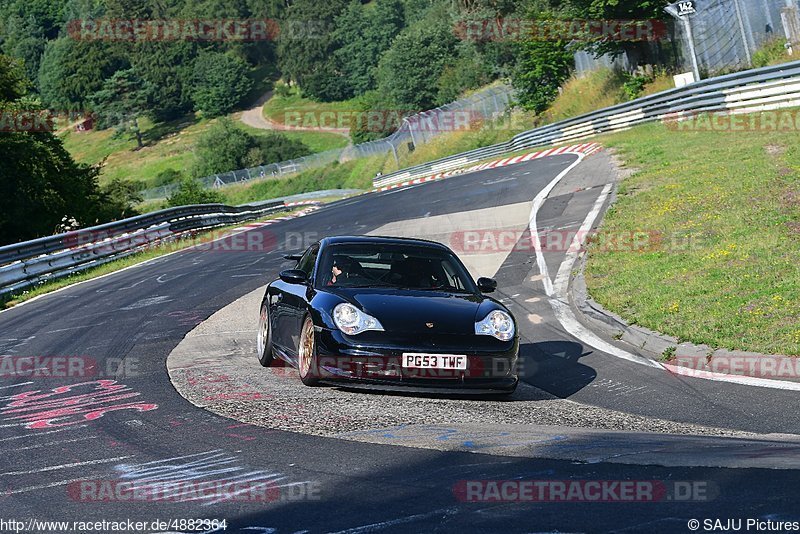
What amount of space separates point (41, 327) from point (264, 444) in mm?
9414

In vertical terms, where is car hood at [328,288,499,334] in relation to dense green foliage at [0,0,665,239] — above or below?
below

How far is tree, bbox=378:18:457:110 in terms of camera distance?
9169 centimetres

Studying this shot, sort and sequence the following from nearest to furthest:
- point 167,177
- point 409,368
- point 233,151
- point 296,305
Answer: point 409,368 < point 296,305 < point 233,151 < point 167,177

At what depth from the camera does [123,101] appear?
138125 mm

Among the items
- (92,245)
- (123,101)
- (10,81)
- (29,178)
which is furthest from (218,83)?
(92,245)

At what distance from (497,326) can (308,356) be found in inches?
66.1

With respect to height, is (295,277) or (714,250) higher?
(295,277)

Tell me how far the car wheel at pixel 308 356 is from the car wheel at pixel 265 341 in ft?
4.34

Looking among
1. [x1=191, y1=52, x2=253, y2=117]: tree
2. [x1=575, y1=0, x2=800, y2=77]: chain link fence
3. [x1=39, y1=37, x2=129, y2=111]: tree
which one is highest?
[x1=39, y1=37, x2=129, y2=111]: tree

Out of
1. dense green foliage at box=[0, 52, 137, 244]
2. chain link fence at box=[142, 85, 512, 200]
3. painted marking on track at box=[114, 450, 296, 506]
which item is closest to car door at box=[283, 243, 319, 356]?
painted marking on track at box=[114, 450, 296, 506]

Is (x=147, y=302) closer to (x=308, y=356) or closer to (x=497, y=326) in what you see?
(x=308, y=356)

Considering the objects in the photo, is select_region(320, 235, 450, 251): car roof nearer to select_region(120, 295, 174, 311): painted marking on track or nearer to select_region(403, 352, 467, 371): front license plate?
select_region(403, 352, 467, 371): front license plate

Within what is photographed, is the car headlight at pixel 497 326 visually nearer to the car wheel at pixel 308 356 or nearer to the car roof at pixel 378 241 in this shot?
the car wheel at pixel 308 356

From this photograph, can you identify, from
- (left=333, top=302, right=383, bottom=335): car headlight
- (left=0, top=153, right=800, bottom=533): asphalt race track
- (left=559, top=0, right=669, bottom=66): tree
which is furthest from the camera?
(left=559, top=0, right=669, bottom=66): tree
